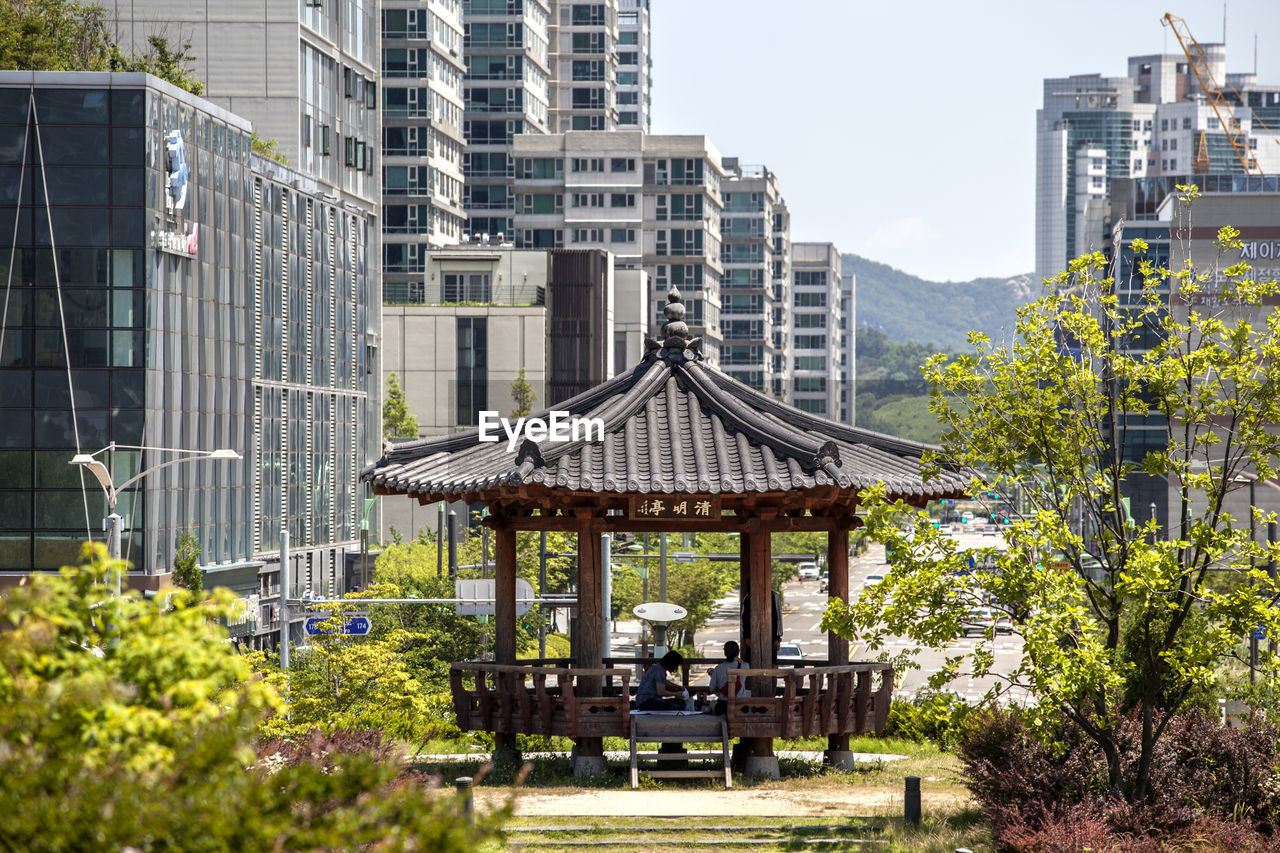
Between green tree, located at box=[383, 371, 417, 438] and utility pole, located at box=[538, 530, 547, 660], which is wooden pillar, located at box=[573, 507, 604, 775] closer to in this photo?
utility pole, located at box=[538, 530, 547, 660]

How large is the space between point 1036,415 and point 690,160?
4999 inches

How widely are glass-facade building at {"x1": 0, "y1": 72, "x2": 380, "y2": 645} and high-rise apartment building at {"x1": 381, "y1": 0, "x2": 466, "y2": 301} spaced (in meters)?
58.4

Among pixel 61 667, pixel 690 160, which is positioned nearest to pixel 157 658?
pixel 61 667

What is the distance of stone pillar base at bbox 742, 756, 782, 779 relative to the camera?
2092 centimetres

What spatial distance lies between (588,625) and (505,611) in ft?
5.35

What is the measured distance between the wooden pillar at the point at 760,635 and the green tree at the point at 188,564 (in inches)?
1444

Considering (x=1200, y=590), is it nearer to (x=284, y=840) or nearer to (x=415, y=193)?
(x=284, y=840)

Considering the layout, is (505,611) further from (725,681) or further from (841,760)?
(841,760)

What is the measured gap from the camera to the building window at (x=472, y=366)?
106688mm

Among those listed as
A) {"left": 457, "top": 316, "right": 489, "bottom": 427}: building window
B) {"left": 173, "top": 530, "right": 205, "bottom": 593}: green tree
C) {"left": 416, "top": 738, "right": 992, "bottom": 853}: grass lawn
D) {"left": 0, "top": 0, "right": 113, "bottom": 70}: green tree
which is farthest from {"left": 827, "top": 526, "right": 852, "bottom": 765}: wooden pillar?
{"left": 457, "top": 316, "right": 489, "bottom": 427}: building window

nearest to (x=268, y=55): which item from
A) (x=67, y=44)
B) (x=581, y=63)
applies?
(x=67, y=44)

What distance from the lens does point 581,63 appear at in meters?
178

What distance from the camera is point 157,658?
780 cm

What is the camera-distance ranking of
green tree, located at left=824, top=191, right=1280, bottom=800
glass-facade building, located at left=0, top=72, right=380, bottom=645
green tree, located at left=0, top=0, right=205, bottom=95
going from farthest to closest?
green tree, located at left=0, top=0, right=205, bottom=95
glass-facade building, located at left=0, top=72, right=380, bottom=645
green tree, located at left=824, top=191, right=1280, bottom=800
